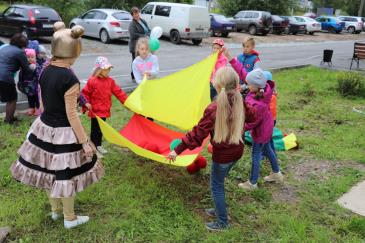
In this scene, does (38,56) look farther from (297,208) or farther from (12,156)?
(297,208)

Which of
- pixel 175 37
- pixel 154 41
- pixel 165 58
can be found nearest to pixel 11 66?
pixel 154 41

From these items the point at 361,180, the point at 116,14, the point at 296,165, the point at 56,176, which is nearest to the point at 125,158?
the point at 56,176

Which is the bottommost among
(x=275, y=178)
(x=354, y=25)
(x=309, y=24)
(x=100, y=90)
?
(x=275, y=178)

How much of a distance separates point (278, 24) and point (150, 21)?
514 inches

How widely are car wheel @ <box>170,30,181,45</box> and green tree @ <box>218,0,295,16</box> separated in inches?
697

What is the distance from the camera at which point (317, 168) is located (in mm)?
5258

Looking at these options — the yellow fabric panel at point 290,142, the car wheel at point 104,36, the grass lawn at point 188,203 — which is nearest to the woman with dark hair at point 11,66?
the grass lawn at point 188,203

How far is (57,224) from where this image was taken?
362 centimetres

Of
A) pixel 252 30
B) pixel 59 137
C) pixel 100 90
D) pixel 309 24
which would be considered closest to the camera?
pixel 59 137

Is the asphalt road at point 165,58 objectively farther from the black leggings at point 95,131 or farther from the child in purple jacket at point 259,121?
the child in purple jacket at point 259,121

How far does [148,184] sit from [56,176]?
1403 millimetres

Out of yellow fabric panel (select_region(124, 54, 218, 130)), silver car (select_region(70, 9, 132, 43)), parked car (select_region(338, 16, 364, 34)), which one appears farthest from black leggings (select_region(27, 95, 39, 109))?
parked car (select_region(338, 16, 364, 34))

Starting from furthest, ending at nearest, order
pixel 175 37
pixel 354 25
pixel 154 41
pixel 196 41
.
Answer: pixel 354 25, pixel 196 41, pixel 175 37, pixel 154 41

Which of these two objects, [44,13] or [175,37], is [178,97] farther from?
[175,37]
